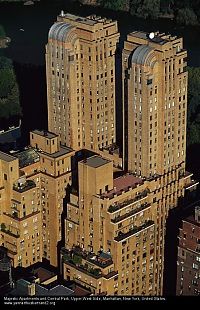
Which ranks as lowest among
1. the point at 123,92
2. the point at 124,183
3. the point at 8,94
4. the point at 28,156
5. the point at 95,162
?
the point at 8,94

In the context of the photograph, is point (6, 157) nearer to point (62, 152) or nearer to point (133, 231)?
point (62, 152)

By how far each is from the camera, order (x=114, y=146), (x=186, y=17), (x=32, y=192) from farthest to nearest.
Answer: (x=186, y=17) → (x=114, y=146) → (x=32, y=192)

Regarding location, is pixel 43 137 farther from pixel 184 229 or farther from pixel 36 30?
Result: pixel 36 30

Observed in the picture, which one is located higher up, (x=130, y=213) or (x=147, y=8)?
(x=147, y=8)

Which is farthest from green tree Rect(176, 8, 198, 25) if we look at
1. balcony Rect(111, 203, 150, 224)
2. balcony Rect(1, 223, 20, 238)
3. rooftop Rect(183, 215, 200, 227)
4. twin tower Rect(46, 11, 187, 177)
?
rooftop Rect(183, 215, 200, 227)

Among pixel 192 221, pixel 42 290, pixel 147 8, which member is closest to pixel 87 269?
pixel 42 290

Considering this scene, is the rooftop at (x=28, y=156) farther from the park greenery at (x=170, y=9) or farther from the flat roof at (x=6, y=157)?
the park greenery at (x=170, y=9)

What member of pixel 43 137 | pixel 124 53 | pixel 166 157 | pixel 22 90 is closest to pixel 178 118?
pixel 166 157
